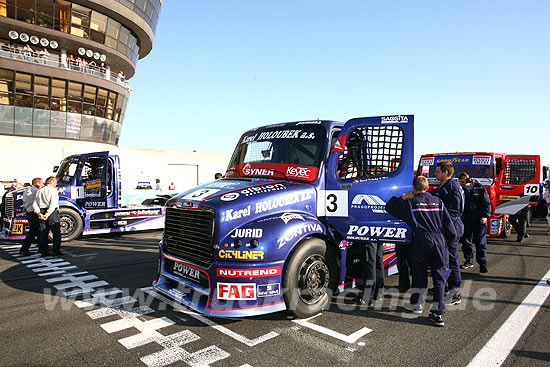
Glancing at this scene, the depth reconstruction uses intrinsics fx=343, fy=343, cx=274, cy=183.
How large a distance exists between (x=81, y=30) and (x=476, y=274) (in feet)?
107

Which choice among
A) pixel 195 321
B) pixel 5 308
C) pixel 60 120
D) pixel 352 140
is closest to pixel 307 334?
pixel 195 321

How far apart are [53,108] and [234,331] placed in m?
29.9

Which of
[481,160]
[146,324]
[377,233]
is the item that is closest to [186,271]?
[146,324]

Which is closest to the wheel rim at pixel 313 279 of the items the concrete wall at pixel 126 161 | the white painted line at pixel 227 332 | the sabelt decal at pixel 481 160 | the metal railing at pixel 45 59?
the white painted line at pixel 227 332

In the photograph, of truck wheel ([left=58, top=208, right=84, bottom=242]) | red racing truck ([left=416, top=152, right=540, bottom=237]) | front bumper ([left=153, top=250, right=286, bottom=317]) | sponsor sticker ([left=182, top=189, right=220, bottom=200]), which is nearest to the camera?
front bumper ([left=153, top=250, right=286, bottom=317])

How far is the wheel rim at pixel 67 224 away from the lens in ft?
31.2

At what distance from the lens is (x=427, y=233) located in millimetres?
4102

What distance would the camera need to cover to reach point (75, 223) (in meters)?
9.72

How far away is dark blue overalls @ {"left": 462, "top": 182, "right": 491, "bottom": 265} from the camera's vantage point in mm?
6363

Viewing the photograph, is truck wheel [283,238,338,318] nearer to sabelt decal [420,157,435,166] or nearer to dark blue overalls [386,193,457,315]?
dark blue overalls [386,193,457,315]

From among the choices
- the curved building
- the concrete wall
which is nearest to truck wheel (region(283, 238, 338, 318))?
the concrete wall

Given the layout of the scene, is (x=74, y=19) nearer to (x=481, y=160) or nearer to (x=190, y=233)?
(x=481, y=160)

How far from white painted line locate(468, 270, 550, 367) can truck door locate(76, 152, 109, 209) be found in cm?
1024

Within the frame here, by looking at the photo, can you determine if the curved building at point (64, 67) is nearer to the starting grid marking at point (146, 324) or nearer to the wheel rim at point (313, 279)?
the starting grid marking at point (146, 324)
